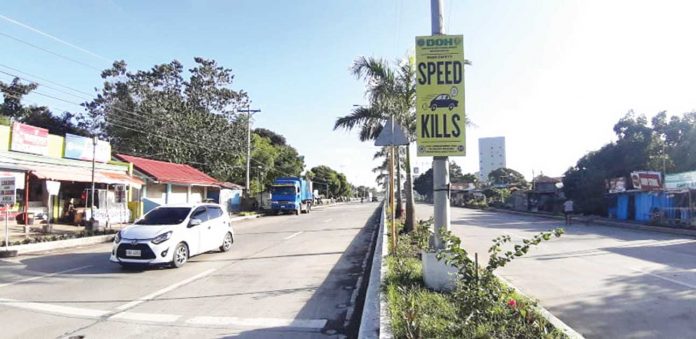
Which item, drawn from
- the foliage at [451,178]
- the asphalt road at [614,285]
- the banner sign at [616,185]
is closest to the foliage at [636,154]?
the banner sign at [616,185]

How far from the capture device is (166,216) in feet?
41.0

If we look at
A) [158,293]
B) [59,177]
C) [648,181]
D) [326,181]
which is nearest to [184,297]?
[158,293]

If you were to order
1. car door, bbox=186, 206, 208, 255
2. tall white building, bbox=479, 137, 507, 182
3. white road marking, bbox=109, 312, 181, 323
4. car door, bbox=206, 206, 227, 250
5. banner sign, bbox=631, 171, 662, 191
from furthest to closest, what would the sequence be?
tall white building, bbox=479, 137, 507, 182 → banner sign, bbox=631, 171, 662, 191 → car door, bbox=206, 206, 227, 250 → car door, bbox=186, 206, 208, 255 → white road marking, bbox=109, 312, 181, 323

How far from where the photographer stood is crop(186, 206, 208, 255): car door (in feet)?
40.0

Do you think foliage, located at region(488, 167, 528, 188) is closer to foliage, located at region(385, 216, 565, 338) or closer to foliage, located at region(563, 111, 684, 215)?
foliage, located at region(563, 111, 684, 215)

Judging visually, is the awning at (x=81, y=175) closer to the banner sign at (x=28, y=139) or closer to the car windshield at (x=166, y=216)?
the banner sign at (x=28, y=139)

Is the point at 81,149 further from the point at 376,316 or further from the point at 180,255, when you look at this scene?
the point at 376,316

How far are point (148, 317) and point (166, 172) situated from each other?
29.0 m

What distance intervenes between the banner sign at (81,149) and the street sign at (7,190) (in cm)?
1066

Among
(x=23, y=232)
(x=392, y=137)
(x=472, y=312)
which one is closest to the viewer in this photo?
(x=472, y=312)

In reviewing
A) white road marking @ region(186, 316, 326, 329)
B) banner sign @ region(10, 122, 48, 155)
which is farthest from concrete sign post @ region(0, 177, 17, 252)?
white road marking @ region(186, 316, 326, 329)

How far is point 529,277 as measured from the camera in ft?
33.1

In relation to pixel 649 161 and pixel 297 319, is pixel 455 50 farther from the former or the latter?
pixel 649 161

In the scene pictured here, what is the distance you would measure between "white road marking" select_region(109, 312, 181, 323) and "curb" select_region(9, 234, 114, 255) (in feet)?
32.3
